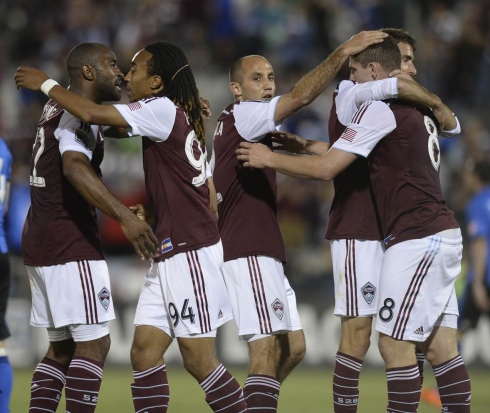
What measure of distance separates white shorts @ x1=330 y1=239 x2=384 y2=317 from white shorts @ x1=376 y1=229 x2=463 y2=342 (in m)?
0.51

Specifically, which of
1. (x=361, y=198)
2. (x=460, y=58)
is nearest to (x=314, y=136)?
Answer: (x=460, y=58)

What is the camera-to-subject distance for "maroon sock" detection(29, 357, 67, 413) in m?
5.65

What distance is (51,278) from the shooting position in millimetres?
5531

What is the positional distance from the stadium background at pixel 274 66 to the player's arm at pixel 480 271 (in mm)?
847

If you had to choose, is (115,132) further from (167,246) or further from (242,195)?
(167,246)

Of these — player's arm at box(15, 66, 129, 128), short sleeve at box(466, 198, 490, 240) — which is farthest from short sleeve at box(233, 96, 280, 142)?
short sleeve at box(466, 198, 490, 240)

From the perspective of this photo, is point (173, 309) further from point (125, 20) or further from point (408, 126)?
point (125, 20)

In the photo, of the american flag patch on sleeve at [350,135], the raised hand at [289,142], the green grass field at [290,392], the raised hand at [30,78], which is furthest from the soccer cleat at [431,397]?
the raised hand at [30,78]

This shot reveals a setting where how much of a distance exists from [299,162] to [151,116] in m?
0.92

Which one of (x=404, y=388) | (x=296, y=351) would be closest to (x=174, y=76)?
(x=296, y=351)

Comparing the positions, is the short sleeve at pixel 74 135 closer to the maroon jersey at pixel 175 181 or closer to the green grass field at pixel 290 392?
the maroon jersey at pixel 175 181

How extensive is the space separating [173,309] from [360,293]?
1315 mm

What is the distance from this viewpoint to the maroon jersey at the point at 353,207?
235 inches

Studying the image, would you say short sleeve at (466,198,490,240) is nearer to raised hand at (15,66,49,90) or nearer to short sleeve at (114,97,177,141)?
short sleeve at (114,97,177,141)
